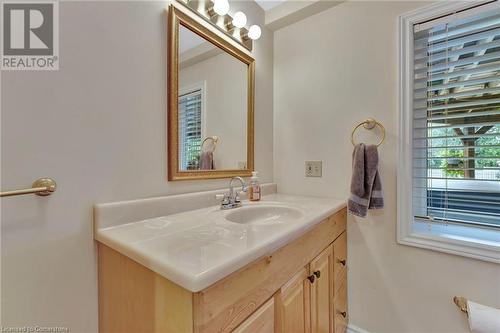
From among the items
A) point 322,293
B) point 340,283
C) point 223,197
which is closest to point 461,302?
point 340,283

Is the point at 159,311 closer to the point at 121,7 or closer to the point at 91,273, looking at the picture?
the point at 91,273

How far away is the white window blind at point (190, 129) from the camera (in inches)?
41.9

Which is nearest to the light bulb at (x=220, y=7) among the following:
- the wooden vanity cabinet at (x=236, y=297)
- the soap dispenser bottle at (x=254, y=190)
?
the soap dispenser bottle at (x=254, y=190)

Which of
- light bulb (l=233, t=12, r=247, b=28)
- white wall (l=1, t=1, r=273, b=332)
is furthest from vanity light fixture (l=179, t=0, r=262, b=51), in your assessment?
white wall (l=1, t=1, r=273, b=332)

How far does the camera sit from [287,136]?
5.37ft

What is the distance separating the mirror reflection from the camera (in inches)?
42.4

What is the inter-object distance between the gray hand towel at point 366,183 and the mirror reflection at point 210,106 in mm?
664

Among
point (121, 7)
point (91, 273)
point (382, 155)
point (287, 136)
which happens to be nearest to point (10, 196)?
point (91, 273)

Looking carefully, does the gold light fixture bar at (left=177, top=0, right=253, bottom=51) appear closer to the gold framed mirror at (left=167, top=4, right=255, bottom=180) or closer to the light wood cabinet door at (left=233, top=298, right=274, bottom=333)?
the gold framed mirror at (left=167, top=4, right=255, bottom=180)

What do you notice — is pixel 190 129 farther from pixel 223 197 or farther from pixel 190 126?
pixel 223 197

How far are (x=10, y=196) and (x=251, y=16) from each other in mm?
1554

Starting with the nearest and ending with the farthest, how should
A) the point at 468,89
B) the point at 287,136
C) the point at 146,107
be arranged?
the point at 146,107 < the point at 468,89 < the point at 287,136

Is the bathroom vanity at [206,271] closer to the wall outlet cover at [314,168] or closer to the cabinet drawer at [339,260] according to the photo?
the cabinet drawer at [339,260]

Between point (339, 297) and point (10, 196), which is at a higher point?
point (10, 196)
